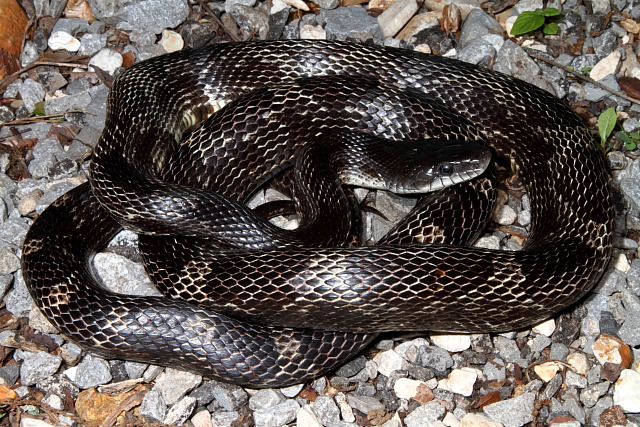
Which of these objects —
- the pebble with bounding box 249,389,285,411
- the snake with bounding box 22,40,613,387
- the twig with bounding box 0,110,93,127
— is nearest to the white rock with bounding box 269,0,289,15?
the snake with bounding box 22,40,613,387

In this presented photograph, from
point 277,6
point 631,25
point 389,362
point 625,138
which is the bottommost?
point 389,362

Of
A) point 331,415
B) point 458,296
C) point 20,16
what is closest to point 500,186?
point 458,296

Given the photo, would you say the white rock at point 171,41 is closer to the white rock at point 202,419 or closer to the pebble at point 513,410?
the white rock at point 202,419

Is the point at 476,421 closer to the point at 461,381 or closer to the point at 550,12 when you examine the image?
the point at 461,381

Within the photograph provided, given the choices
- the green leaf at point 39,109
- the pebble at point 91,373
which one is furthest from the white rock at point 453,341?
the green leaf at point 39,109

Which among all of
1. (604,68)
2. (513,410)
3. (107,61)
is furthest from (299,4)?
(513,410)

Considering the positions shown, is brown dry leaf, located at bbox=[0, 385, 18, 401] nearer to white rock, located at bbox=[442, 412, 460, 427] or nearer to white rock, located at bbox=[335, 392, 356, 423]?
white rock, located at bbox=[335, 392, 356, 423]
